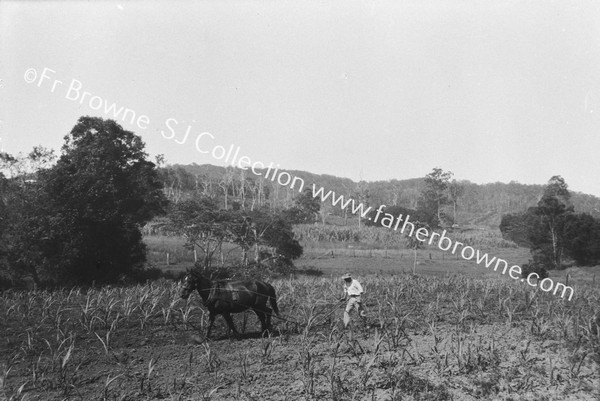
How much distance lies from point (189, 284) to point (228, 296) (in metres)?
0.88

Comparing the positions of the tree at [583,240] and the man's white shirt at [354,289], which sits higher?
the tree at [583,240]

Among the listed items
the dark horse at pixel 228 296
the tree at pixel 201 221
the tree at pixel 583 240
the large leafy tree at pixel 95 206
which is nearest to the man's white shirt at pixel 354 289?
the dark horse at pixel 228 296

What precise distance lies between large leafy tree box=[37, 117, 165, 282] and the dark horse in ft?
51.4

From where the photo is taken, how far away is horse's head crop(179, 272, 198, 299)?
936 cm

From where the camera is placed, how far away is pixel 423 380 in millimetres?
6652

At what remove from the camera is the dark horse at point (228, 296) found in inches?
371

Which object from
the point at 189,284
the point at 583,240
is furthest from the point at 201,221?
the point at 583,240

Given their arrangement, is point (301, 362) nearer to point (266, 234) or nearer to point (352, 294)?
point (352, 294)

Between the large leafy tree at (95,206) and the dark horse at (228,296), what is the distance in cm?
1567

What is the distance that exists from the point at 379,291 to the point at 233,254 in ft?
78.6

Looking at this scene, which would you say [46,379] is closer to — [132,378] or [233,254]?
[132,378]

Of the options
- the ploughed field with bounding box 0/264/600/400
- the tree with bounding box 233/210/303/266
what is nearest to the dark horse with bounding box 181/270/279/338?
the ploughed field with bounding box 0/264/600/400

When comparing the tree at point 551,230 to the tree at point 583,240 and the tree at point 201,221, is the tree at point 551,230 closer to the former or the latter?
the tree at point 583,240

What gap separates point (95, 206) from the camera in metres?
23.5
